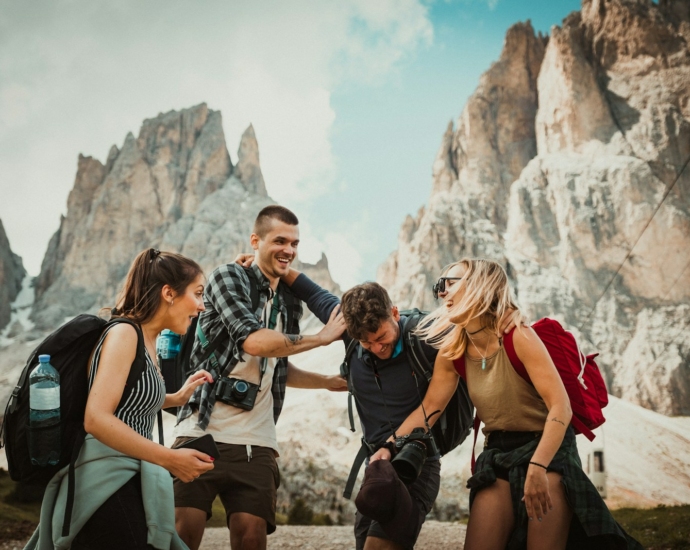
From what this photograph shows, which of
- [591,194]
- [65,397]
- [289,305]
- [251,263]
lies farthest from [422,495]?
[591,194]

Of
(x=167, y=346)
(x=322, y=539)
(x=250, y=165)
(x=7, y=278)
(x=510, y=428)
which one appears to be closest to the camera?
(x=510, y=428)

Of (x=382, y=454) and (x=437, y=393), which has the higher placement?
(x=437, y=393)

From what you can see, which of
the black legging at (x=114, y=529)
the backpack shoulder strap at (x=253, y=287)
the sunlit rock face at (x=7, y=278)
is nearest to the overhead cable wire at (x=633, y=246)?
the backpack shoulder strap at (x=253, y=287)

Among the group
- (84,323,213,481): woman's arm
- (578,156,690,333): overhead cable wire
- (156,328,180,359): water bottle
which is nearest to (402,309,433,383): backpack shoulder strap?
(84,323,213,481): woman's arm

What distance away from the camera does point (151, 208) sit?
94.8 meters

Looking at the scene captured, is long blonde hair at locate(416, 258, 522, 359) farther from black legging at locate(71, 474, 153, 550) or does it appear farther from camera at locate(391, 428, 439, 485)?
black legging at locate(71, 474, 153, 550)

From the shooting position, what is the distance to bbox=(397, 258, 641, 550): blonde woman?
330 centimetres

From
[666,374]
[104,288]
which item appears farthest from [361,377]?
[104,288]

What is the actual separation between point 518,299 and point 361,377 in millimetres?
49082

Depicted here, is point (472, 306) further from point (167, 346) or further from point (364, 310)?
point (167, 346)

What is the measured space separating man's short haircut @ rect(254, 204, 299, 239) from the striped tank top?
1824 mm

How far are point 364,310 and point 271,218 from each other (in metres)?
1.33

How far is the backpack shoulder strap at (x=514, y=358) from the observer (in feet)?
11.8

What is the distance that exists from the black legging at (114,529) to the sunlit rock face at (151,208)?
275 ft
